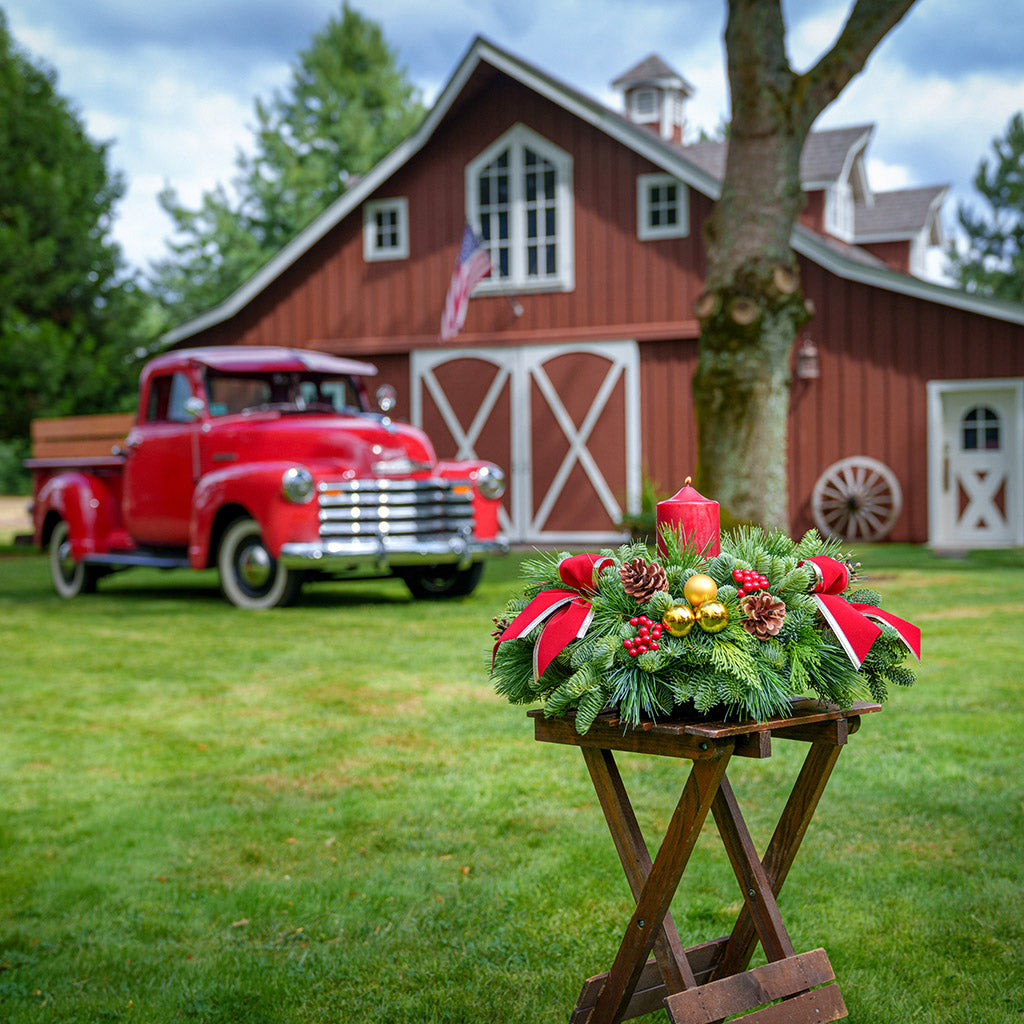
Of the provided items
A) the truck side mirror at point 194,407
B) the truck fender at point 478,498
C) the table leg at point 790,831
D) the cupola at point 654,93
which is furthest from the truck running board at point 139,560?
the cupola at point 654,93

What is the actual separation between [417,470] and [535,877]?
22.5 ft

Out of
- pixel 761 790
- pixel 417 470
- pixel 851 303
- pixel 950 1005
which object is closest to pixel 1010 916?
pixel 950 1005

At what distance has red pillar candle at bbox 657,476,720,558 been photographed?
8.35 feet

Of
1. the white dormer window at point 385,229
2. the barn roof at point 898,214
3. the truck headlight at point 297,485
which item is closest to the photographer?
the truck headlight at point 297,485

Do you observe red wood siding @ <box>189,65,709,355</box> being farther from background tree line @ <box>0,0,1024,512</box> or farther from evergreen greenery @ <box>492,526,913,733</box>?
evergreen greenery @ <box>492,526,913,733</box>

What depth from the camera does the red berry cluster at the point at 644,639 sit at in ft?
7.62

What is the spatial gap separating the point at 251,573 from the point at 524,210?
8.05 m

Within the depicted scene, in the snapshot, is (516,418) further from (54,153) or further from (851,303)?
(54,153)

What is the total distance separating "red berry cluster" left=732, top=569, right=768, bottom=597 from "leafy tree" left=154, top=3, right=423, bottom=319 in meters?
37.8

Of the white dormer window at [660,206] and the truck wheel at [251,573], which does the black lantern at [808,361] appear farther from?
the truck wheel at [251,573]

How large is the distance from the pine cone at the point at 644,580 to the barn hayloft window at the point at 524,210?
14.3 metres

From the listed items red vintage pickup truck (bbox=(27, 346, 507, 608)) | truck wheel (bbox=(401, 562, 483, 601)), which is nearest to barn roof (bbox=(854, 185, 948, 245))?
red vintage pickup truck (bbox=(27, 346, 507, 608))

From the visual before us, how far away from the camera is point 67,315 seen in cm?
2242

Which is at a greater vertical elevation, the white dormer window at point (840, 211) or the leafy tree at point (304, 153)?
the leafy tree at point (304, 153)
